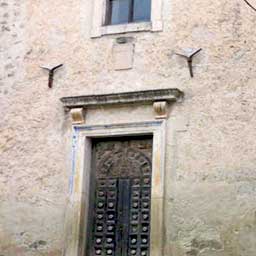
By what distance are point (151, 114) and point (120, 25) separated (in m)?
1.47

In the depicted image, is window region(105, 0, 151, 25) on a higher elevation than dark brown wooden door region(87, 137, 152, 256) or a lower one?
higher

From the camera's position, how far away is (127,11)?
459 inches

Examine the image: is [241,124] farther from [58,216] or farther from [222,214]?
[58,216]

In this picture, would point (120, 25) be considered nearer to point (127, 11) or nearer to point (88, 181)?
point (127, 11)

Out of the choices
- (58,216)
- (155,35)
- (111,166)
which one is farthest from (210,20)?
(58,216)

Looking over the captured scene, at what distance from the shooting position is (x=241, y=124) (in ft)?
34.2

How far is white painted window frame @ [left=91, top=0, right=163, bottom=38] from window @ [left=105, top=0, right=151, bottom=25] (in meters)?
0.10

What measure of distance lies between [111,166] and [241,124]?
1.98m

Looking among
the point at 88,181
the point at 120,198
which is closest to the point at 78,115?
the point at 88,181

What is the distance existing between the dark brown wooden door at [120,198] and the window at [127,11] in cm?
178

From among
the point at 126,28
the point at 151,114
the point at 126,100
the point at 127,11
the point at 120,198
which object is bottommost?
the point at 120,198

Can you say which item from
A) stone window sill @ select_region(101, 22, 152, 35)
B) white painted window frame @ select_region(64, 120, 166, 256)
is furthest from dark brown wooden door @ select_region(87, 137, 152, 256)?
stone window sill @ select_region(101, 22, 152, 35)

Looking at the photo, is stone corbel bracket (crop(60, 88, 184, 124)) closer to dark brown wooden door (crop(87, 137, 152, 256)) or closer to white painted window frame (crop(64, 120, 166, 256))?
white painted window frame (crop(64, 120, 166, 256))

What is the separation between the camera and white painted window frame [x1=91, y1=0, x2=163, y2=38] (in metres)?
11.3
